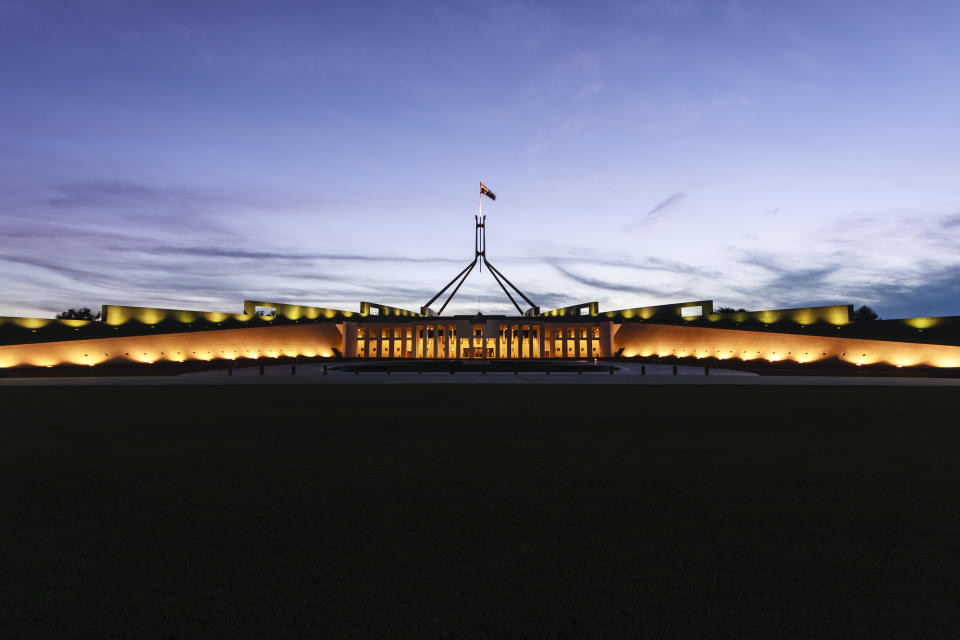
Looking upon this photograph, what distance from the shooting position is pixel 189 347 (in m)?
52.8

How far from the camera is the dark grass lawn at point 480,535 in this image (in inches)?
122

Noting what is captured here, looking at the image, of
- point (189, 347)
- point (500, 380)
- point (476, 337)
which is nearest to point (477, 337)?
point (476, 337)

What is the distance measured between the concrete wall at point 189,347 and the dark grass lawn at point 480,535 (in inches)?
1775

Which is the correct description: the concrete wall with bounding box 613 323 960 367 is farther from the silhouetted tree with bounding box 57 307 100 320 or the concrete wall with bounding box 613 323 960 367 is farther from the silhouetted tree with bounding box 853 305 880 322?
the silhouetted tree with bounding box 57 307 100 320

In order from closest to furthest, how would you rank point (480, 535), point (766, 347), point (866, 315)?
point (480, 535) < point (766, 347) < point (866, 315)

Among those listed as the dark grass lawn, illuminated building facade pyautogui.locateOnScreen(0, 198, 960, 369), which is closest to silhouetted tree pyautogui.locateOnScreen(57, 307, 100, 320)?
illuminated building facade pyautogui.locateOnScreen(0, 198, 960, 369)

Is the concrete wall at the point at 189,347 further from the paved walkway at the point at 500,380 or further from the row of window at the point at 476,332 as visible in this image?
the paved walkway at the point at 500,380

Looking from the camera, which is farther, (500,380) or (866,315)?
(866,315)

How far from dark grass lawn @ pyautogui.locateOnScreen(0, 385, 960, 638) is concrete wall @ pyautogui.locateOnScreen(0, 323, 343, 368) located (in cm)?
4509

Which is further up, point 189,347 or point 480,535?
point 189,347

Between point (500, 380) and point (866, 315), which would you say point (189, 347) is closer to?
point (500, 380)

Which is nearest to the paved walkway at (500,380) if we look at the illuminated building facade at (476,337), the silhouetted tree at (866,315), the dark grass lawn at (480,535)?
the illuminated building facade at (476,337)

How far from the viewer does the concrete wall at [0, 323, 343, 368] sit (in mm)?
43438

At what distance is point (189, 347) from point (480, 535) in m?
57.5
